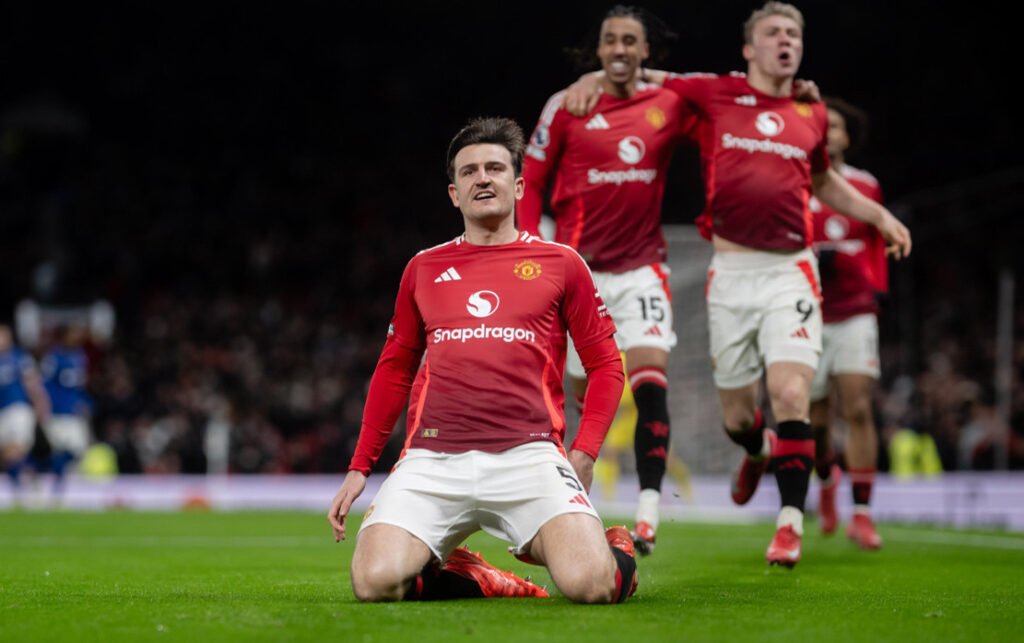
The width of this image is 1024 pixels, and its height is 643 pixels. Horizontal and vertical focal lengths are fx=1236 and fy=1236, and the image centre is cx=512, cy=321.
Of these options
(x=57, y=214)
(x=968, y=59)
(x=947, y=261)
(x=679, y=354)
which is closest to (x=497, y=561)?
(x=679, y=354)

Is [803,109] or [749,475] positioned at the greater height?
[803,109]

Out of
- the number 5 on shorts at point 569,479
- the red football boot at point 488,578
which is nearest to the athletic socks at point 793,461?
the red football boot at point 488,578

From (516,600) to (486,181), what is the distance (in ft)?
4.84

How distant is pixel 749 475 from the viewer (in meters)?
7.09

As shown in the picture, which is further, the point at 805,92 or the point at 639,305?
the point at 805,92

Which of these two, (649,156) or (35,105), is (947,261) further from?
(35,105)

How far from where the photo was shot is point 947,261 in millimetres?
19609

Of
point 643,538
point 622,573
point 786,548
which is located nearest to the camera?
point 622,573

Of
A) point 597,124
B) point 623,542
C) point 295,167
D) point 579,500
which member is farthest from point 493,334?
point 295,167

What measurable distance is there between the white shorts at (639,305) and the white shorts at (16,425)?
402 inches

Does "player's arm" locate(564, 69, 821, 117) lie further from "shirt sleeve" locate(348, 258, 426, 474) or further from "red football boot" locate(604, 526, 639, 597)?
"red football boot" locate(604, 526, 639, 597)

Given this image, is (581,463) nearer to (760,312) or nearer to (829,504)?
(760,312)

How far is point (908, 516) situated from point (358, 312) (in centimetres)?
1317

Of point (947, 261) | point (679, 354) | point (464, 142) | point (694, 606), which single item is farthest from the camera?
point (947, 261)
